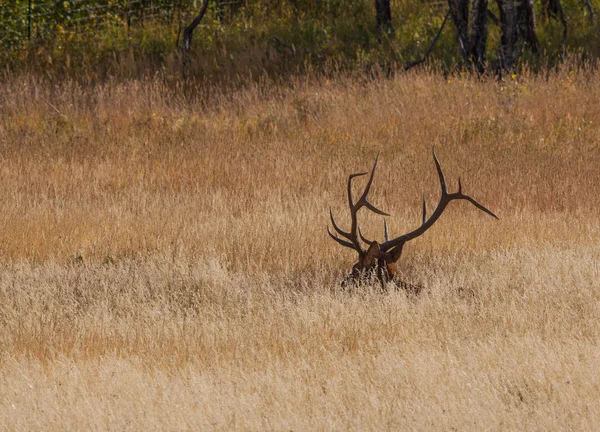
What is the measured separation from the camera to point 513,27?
14930mm

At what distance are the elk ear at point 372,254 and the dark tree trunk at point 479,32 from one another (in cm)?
860

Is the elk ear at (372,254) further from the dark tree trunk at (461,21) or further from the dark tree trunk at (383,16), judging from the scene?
the dark tree trunk at (383,16)

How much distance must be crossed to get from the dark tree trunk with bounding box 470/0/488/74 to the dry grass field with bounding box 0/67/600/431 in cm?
135

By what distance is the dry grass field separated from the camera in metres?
5.09

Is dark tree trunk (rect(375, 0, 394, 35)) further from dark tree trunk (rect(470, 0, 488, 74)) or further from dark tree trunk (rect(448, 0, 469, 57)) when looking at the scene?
dark tree trunk (rect(470, 0, 488, 74))

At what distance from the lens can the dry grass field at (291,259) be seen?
5086mm

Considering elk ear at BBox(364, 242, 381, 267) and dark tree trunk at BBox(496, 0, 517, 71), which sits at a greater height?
dark tree trunk at BBox(496, 0, 517, 71)

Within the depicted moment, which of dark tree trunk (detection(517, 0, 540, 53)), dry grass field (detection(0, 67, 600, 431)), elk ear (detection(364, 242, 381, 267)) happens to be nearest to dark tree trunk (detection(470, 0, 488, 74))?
dry grass field (detection(0, 67, 600, 431))

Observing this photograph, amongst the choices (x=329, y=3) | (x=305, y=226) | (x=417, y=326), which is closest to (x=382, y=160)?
(x=305, y=226)

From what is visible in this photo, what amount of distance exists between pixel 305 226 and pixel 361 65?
295 inches

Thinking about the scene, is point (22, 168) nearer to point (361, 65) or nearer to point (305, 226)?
point (305, 226)

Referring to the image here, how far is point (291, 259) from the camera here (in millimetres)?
8086

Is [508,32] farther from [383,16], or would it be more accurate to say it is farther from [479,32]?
[383,16]

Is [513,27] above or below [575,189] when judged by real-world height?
above
